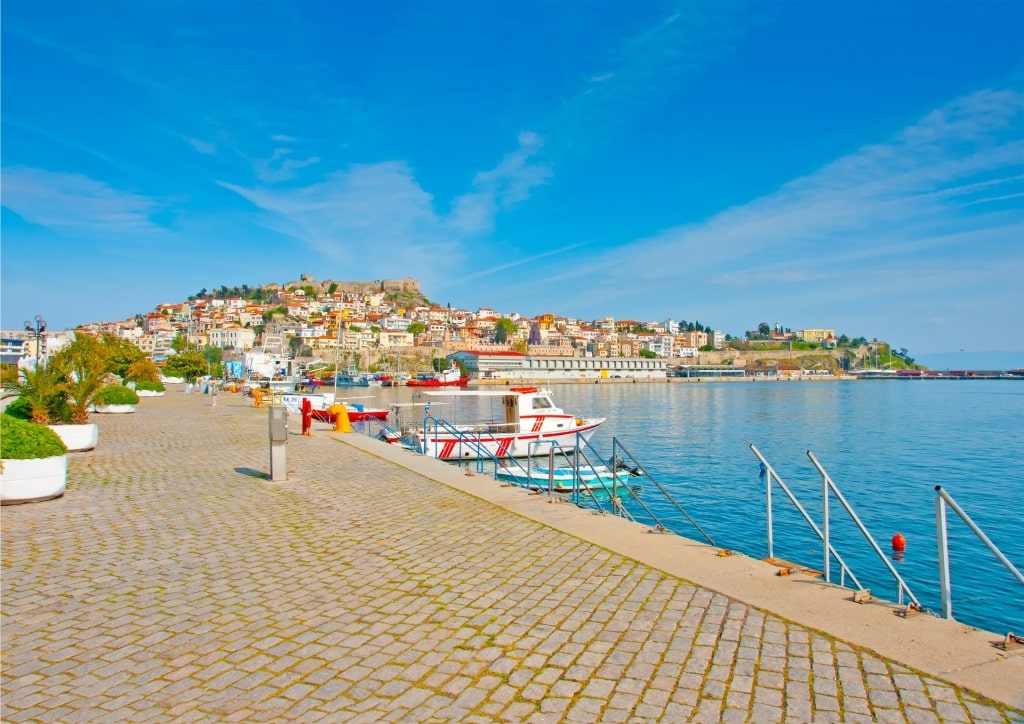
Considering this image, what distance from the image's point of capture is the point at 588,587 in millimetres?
5680

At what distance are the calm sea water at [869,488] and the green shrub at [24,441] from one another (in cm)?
1035

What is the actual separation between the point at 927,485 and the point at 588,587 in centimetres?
2100

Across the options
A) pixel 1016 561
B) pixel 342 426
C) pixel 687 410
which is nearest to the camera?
pixel 1016 561

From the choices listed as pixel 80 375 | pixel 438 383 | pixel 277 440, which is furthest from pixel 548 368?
pixel 277 440

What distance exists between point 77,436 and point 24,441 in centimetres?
592

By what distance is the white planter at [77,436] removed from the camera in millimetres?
13961

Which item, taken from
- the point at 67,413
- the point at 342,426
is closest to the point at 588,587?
the point at 67,413

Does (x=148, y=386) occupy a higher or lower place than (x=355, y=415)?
higher

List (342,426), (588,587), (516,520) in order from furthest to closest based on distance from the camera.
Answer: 1. (342,426)
2. (516,520)
3. (588,587)

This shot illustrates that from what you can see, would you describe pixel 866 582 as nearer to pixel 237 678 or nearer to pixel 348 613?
pixel 348 613

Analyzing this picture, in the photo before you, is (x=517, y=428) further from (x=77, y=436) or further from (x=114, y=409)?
→ (x=114, y=409)

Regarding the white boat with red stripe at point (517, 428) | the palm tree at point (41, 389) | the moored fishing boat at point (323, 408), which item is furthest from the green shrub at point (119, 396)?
the white boat with red stripe at point (517, 428)

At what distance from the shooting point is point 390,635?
4664mm

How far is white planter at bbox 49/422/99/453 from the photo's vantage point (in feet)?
45.8
